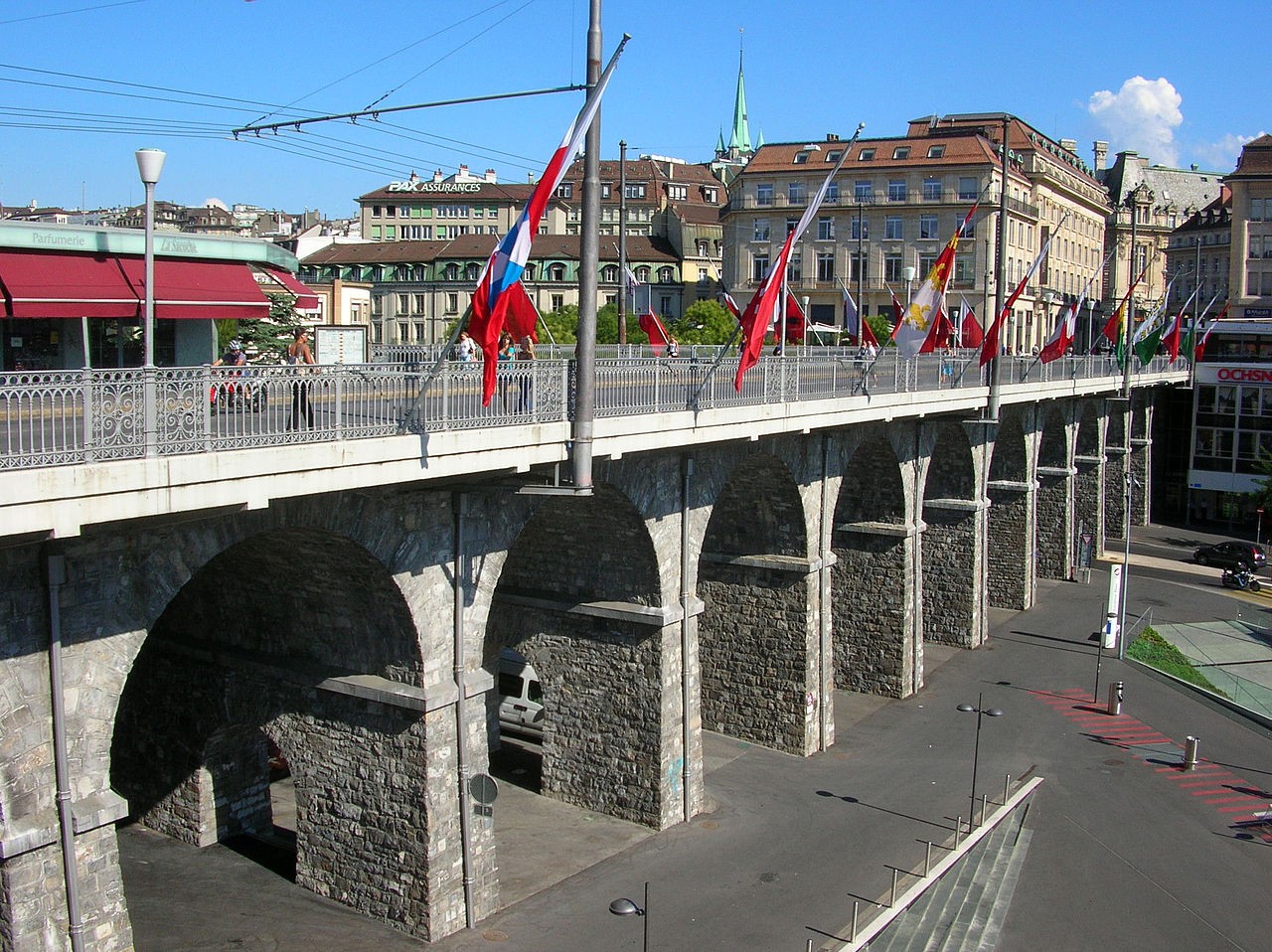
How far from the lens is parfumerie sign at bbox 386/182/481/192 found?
7884 centimetres

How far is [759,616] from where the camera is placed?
25688mm

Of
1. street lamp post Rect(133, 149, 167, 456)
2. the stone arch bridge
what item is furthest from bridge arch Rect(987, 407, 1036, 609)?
street lamp post Rect(133, 149, 167, 456)

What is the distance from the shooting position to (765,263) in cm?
6719

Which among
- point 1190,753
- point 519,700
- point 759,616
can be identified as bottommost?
point 1190,753

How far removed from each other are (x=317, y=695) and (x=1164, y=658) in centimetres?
2538

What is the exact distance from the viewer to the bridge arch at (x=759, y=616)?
25.0m

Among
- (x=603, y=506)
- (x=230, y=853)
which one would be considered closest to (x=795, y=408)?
(x=603, y=506)

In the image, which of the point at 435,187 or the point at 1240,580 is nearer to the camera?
the point at 1240,580

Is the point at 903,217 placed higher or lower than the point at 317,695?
higher

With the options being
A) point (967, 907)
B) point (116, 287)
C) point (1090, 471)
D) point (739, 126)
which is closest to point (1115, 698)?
point (967, 907)

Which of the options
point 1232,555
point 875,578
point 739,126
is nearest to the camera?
point 875,578

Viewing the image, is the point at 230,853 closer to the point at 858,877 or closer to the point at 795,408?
the point at 858,877

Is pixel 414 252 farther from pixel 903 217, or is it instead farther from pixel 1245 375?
pixel 1245 375

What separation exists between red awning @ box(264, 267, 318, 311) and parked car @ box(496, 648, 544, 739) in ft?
37.4
